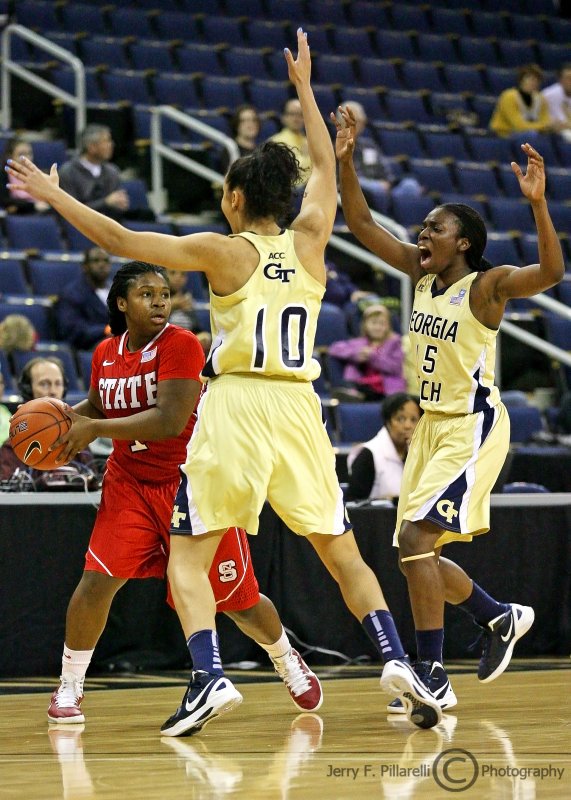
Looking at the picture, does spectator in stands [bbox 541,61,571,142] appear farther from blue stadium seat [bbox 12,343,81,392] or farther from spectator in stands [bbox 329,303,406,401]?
blue stadium seat [bbox 12,343,81,392]

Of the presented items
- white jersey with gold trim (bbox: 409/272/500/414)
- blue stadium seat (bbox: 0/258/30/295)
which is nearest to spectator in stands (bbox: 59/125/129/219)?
blue stadium seat (bbox: 0/258/30/295)

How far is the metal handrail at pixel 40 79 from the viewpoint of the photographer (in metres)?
12.0

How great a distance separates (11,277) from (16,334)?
1.23m

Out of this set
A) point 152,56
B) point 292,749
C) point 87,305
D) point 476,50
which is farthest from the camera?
point 476,50

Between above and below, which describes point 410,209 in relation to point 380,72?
below

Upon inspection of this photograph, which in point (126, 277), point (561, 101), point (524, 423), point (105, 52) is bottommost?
point (524, 423)

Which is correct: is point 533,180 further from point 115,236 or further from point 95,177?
point 95,177

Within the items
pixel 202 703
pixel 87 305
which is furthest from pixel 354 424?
pixel 202 703

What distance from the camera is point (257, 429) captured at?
4688mm

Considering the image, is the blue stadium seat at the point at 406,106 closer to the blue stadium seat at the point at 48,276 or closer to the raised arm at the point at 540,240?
the blue stadium seat at the point at 48,276

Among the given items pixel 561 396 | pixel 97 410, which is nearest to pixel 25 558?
pixel 97 410

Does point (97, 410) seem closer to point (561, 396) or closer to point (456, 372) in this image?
point (456, 372)

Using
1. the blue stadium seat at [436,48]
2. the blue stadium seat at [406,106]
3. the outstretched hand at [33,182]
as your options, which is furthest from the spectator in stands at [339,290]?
the outstretched hand at [33,182]

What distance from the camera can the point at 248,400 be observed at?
15.4ft
